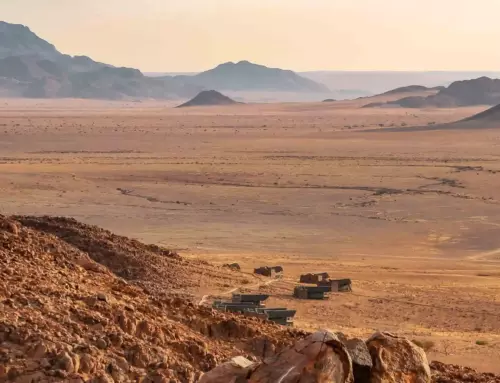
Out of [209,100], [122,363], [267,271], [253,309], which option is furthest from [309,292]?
[209,100]

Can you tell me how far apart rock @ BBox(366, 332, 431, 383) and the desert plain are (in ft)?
21.4

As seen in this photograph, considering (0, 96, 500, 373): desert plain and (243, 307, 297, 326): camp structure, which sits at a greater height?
(243, 307, 297, 326): camp structure

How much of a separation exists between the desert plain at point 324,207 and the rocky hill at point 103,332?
4302 millimetres

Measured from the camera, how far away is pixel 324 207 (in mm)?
40750

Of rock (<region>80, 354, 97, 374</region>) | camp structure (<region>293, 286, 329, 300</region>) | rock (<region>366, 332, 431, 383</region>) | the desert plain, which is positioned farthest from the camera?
camp structure (<region>293, 286, 329, 300</region>)

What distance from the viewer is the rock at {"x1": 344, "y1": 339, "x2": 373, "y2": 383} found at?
7.76 m

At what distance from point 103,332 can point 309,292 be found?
1154cm

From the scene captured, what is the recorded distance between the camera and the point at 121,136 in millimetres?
83062

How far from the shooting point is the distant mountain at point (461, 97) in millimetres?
147500

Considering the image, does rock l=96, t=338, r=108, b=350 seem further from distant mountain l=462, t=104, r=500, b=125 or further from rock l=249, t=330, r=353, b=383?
distant mountain l=462, t=104, r=500, b=125

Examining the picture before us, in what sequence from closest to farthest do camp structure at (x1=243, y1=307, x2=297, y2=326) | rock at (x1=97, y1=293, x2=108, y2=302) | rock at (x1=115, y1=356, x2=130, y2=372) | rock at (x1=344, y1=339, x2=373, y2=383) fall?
rock at (x1=344, y1=339, x2=373, y2=383), rock at (x1=115, y1=356, x2=130, y2=372), rock at (x1=97, y1=293, x2=108, y2=302), camp structure at (x1=243, y1=307, x2=297, y2=326)

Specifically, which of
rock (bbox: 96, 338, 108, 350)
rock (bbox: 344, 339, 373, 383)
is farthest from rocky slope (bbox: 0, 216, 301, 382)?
rock (bbox: 344, 339, 373, 383)

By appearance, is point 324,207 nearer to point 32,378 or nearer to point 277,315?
point 277,315

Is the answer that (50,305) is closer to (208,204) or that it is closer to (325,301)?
(325,301)
